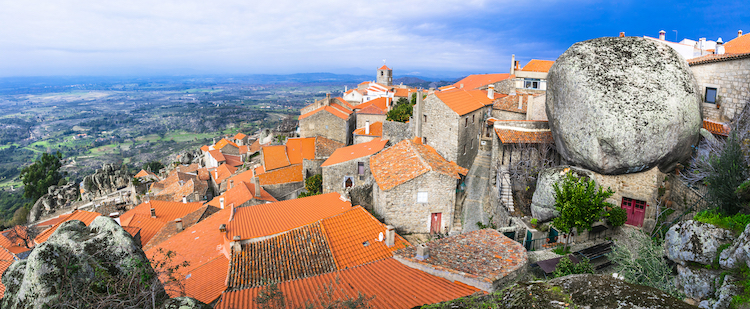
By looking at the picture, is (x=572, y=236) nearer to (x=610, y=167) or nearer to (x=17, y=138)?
(x=610, y=167)

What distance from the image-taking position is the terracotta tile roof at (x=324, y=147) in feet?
109

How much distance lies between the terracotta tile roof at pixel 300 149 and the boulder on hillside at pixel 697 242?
1148 inches

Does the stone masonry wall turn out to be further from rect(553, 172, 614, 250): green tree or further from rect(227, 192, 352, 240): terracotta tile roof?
rect(553, 172, 614, 250): green tree

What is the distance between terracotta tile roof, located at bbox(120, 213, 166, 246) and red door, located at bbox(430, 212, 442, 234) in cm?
1760

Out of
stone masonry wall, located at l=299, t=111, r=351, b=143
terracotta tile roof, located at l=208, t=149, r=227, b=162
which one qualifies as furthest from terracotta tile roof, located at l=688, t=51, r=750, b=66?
terracotta tile roof, located at l=208, t=149, r=227, b=162

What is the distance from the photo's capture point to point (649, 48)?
1506 centimetres

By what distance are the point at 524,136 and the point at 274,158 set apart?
22.8m

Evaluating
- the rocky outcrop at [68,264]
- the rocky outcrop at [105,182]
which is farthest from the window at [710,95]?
the rocky outcrop at [105,182]

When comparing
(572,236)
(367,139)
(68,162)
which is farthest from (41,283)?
(68,162)

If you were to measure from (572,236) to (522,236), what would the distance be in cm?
203

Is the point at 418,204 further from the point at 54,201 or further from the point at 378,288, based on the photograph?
the point at 54,201

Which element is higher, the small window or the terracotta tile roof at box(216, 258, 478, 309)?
the small window

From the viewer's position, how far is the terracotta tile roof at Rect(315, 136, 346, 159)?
109 feet

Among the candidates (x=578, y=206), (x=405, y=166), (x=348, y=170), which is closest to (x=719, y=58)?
(x=578, y=206)
